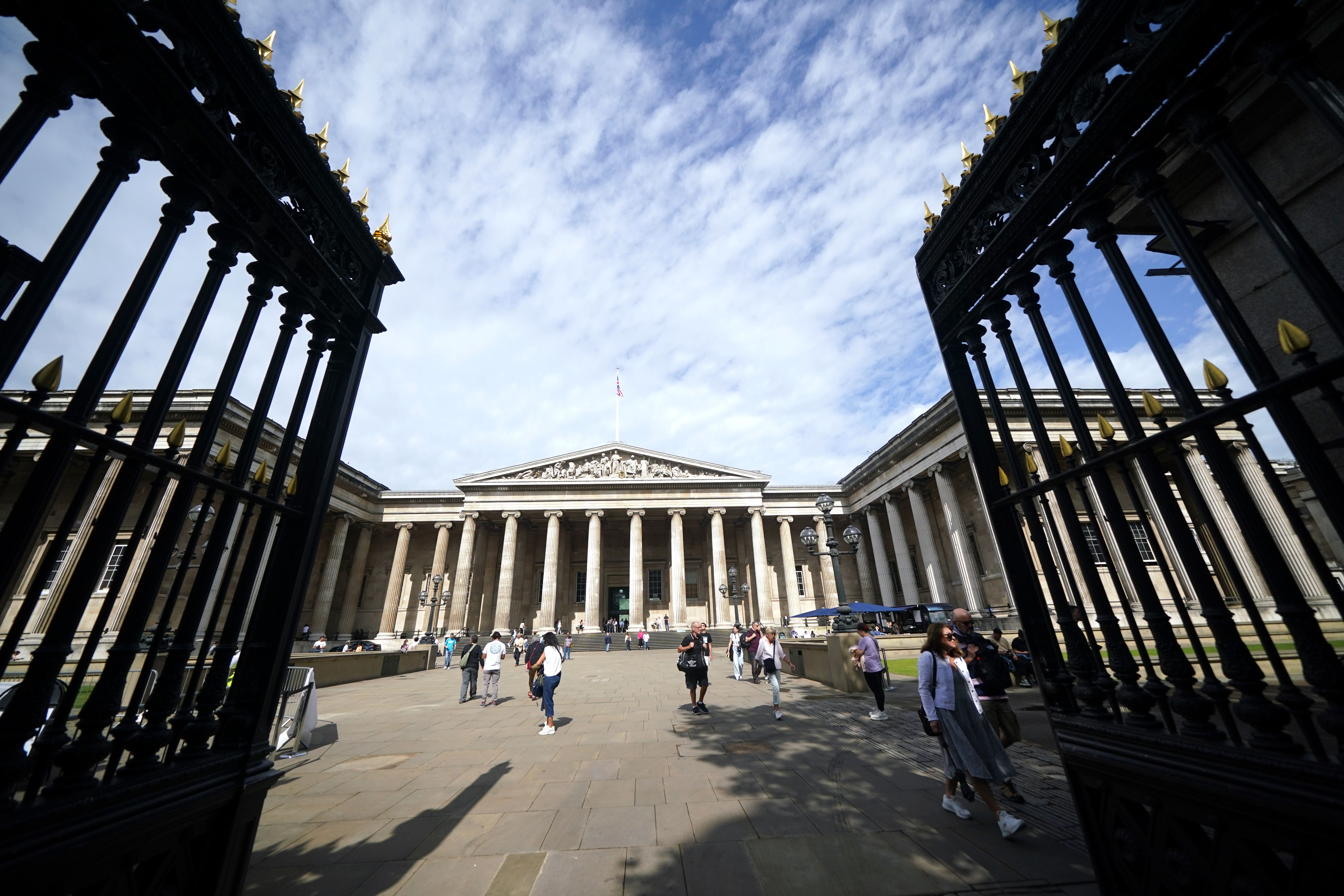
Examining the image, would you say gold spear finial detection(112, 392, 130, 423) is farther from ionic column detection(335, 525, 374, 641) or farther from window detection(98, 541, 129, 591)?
ionic column detection(335, 525, 374, 641)

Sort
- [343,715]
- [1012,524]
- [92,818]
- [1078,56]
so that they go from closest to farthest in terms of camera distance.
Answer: [92,818] < [1078,56] < [1012,524] < [343,715]

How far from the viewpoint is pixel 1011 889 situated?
3.54m

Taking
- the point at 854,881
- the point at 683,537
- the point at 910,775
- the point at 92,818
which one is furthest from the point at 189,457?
the point at 683,537

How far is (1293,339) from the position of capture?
2258 mm

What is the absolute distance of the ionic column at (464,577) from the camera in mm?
35625

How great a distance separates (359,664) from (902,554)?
2597cm

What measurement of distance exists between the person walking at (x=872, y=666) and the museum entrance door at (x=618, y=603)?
31.9 m

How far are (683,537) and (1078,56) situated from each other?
40926 millimetres

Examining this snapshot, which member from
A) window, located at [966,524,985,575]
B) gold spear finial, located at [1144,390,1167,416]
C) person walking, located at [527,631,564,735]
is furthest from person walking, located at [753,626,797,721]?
window, located at [966,524,985,575]

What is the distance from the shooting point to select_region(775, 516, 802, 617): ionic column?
3844cm

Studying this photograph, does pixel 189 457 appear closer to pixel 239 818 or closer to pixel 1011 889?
pixel 239 818

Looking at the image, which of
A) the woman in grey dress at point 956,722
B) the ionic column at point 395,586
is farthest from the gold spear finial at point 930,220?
the ionic column at point 395,586

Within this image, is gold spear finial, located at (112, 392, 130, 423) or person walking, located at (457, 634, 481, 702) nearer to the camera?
gold spear finial, located at (112, 392, 130, 423)

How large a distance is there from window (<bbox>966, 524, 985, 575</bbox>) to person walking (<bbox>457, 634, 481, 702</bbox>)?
23196 millimetres
